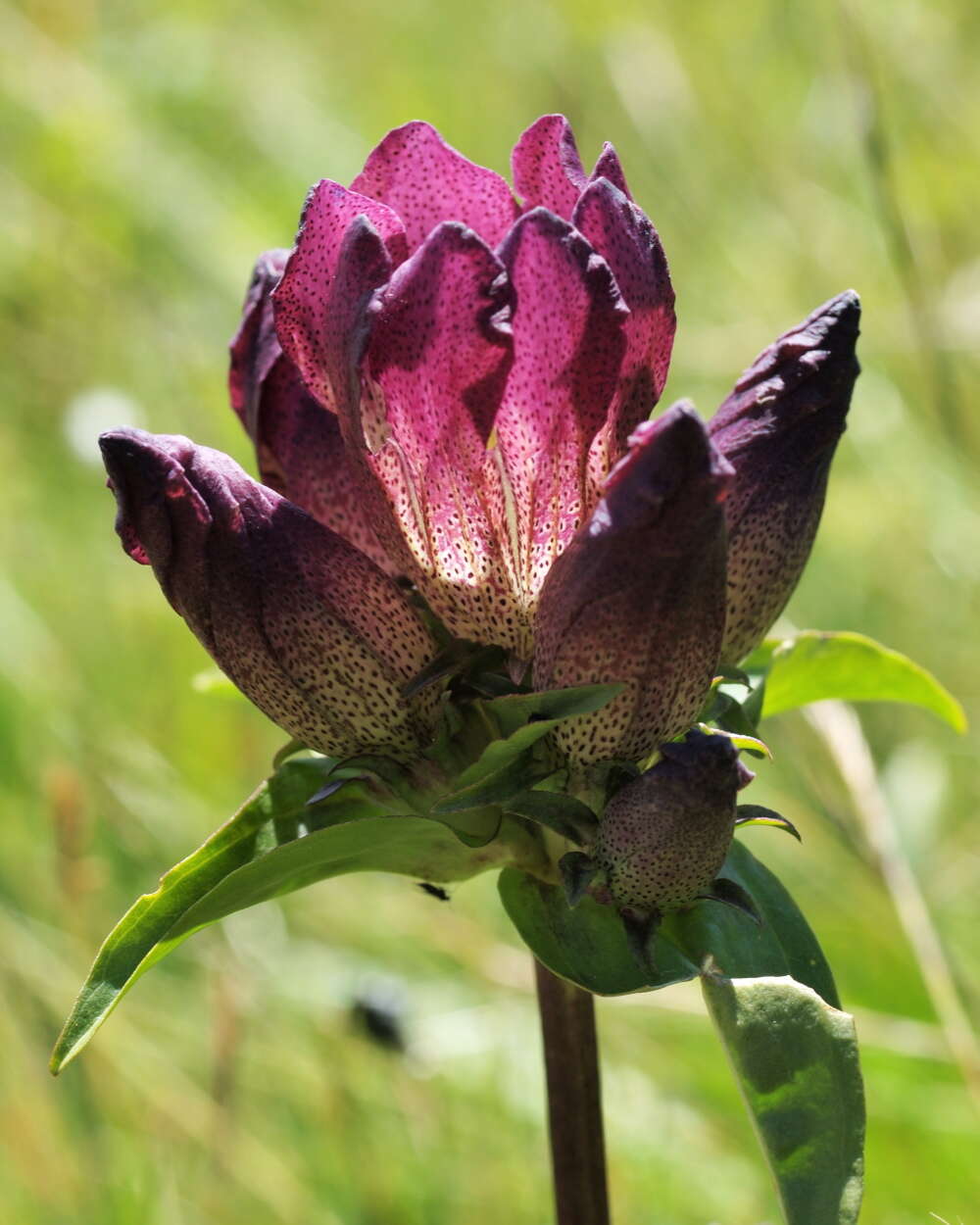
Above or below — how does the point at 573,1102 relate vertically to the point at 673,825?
below

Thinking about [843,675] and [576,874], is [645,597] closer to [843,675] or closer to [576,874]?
[576,874]

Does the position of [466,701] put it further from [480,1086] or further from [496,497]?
[480,1086]

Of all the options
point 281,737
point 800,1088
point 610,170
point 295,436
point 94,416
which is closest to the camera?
point 800,1088

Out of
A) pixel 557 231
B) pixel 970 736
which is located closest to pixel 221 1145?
pixel 557 231

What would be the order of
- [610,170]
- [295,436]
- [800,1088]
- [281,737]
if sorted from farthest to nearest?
[281,737] < [295,436] < [610,170] < [800,1088]

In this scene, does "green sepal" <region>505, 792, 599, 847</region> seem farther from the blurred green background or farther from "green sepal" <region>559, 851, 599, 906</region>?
the blurred green background

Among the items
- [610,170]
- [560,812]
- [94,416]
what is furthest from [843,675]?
[94,416]

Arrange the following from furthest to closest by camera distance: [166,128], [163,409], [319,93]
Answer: [319,93] → [166,128] → [163,409]
